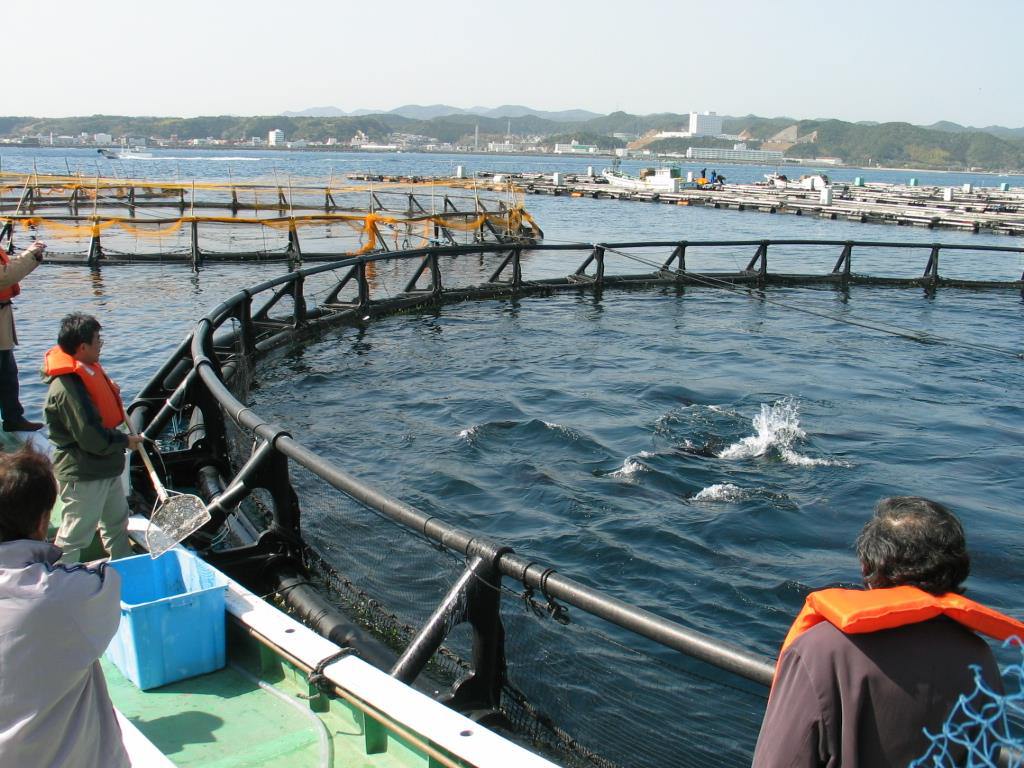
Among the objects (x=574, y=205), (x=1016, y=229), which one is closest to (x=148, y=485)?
Answer: (x=1016, y=229)

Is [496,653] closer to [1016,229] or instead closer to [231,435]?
A: [231,435]

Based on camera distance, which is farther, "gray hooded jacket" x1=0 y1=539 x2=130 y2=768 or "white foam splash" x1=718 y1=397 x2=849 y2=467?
"white foam splash" x1=718 y1=397 x2=849 y2=467

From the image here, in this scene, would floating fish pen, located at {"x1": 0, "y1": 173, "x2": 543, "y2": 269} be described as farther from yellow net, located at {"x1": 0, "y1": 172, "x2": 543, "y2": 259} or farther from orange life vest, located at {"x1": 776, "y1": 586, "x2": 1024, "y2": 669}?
orange life vest, located at {"x1": 776, "y1": 586, "x2": 1024, "y2": 669}

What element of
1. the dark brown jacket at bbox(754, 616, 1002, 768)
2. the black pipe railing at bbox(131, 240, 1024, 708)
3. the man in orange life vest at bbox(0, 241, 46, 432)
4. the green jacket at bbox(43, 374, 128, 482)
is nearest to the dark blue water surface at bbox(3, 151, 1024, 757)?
the black pipe railing at bbox(131, 240, 1024, 708)

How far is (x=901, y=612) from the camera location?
2.28 meters

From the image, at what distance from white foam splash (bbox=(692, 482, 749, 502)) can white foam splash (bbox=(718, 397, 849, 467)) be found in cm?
117

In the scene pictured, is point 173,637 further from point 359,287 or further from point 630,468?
point 359,287

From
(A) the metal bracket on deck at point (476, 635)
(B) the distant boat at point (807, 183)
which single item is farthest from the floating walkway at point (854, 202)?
(A) the metal bracket on deck at point (476, 635)

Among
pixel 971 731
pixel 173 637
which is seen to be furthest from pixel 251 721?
pixel 971 731

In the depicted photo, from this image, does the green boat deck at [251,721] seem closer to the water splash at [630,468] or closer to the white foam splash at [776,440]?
the water splash at [630,468]

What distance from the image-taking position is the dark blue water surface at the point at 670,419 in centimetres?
877

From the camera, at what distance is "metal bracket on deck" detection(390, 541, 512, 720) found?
458cm

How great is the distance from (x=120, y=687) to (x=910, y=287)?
26041 mm

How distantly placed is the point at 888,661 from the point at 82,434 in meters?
4.96
